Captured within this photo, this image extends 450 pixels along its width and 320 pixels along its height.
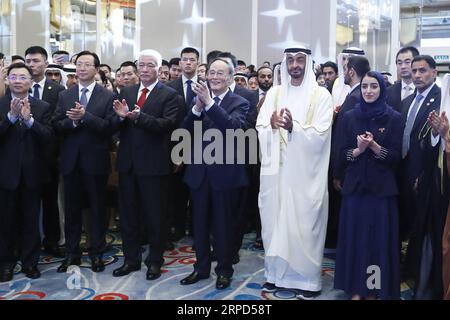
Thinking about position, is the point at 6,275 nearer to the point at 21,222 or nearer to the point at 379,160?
the point at 21,222

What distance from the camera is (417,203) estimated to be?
334 cm

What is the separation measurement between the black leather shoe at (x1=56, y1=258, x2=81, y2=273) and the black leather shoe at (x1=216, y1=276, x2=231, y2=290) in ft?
4.09

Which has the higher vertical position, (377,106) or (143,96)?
(143,96)

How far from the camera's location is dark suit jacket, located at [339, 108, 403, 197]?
317 cm

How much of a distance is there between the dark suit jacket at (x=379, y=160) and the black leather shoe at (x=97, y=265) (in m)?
2.06

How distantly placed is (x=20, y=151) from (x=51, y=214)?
89cm

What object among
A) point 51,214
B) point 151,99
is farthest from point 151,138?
point 51,214

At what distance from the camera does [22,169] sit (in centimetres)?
381

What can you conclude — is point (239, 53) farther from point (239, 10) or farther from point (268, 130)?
point (268, 130)

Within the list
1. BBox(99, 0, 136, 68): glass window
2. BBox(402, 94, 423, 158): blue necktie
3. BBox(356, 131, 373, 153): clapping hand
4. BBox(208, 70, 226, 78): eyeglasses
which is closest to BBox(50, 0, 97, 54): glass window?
BBox(99, 0, 136, 68): glass window

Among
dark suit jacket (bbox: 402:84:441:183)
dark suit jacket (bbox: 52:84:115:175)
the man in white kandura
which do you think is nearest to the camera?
dark suit jacket (bbox: 402:84:441:183)

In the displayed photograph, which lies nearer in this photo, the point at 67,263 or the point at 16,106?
the point at 16,106

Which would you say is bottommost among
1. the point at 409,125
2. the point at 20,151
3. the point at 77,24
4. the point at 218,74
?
the point at 20,151

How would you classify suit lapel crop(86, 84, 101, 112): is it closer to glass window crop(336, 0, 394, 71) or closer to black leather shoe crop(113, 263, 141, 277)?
black leather shoe crop(113, 263, 141, 277)
